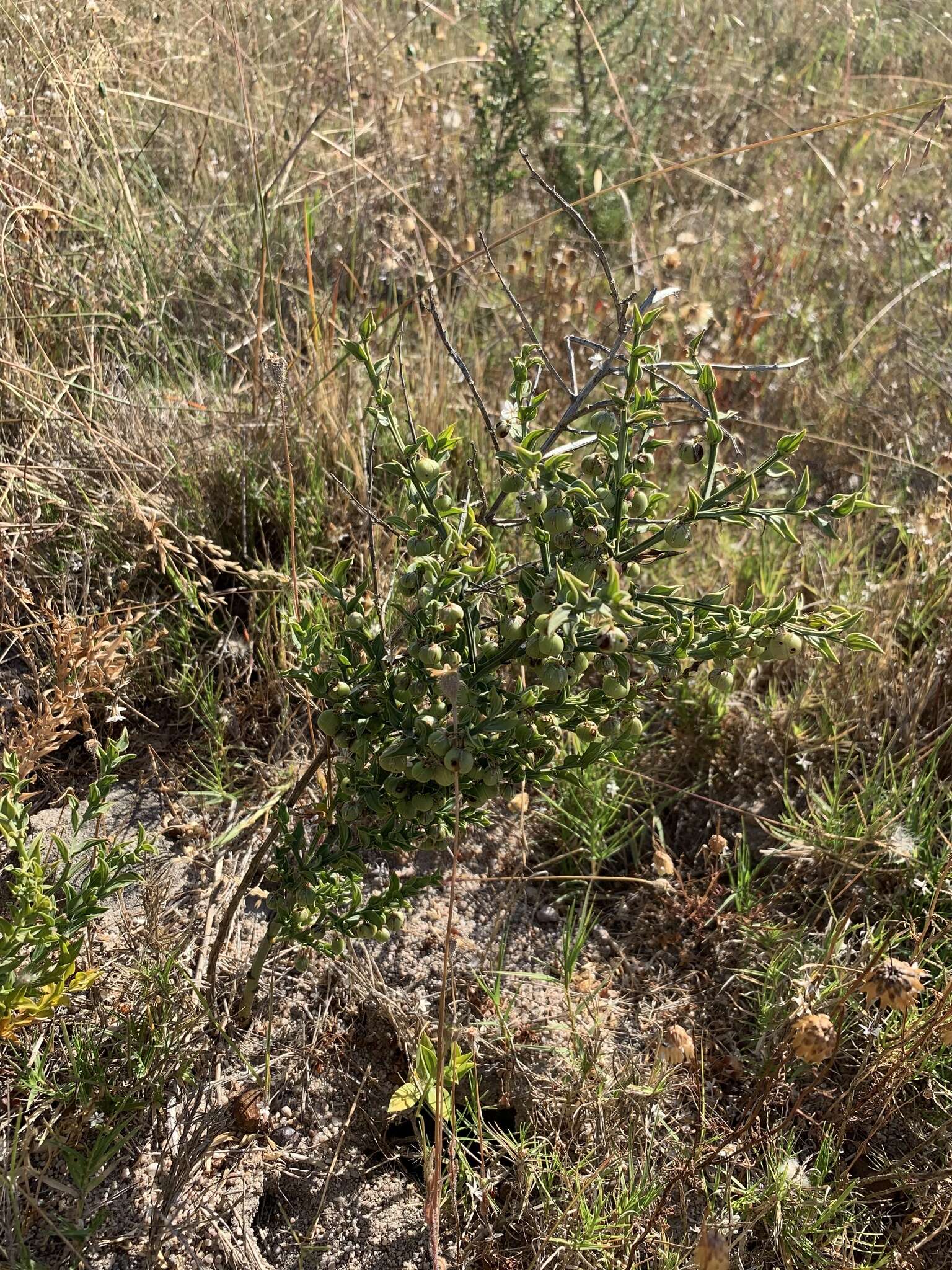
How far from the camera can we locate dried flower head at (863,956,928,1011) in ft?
5.00

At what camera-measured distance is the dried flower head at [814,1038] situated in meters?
A: 1.60

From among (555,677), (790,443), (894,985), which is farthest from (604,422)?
(894,985)

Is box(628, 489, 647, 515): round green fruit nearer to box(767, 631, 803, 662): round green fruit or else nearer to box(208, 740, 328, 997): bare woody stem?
box(767, 631, 803, 662): round green fruit

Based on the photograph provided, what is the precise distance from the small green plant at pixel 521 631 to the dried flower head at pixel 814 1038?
53 cm

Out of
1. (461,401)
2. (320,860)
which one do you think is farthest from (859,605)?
(320,860)

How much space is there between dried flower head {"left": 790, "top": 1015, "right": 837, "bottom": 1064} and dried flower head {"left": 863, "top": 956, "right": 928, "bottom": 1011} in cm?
10

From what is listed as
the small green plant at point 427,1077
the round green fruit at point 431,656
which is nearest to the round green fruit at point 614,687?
the round green fruit at point 431,656

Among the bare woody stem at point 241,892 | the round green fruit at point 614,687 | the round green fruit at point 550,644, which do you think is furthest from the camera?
the bare woody stem at point 241,892

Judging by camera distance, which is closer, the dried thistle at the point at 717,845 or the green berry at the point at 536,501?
the green berry at the point at 536,501

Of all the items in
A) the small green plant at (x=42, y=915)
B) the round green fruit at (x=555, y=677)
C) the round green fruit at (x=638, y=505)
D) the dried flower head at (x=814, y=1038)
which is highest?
the round green fruit at (x=638, y=505)

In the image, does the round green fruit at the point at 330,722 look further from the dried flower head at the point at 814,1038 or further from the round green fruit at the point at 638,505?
the dried flower head at the point at 814,1038

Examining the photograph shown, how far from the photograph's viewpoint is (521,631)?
1.38 meters

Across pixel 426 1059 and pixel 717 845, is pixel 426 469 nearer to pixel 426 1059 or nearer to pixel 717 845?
pixel 426 1059

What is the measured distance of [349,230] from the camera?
12.1 ft
